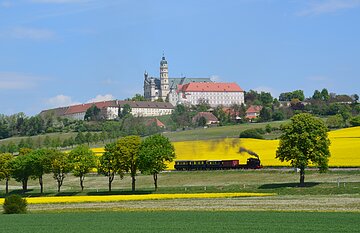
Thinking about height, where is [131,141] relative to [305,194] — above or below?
above

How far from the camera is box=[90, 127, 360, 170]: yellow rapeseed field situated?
91.1 meters

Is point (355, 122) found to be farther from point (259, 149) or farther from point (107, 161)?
point (107, 161)

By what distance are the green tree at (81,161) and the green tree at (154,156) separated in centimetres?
856

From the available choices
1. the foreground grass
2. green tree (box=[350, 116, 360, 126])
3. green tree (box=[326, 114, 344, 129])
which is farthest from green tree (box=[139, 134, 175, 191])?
green tree (box=[326, 114, 344, 129])

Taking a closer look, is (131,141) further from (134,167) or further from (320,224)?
(320,224)

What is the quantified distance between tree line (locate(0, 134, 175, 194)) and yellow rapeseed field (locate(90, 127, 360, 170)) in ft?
56.7

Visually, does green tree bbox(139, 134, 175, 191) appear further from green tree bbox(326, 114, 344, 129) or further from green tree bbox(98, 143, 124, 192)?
green tree bbox(326, 114, 344, 129)

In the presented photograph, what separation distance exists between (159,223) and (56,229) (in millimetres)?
5732

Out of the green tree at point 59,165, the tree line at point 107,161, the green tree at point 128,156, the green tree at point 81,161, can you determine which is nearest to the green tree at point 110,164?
the tree line at point 107,161

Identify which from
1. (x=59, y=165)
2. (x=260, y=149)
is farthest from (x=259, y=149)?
(x=59, y=165)

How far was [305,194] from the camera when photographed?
63.7m

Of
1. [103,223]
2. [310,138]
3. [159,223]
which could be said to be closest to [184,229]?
[159,223]

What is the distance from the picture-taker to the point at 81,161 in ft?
297

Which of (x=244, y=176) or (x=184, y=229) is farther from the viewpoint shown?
(x=244, y=176)
